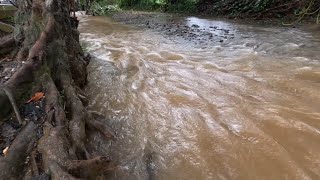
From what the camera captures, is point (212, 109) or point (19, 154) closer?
point (19, 154)

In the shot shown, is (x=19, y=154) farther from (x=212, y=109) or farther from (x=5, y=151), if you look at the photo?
(x=212, y=109)

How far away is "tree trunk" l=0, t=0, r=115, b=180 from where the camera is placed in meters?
2.57

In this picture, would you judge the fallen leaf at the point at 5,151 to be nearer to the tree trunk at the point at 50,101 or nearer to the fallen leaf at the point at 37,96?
the tree trunk at the point at 50,101

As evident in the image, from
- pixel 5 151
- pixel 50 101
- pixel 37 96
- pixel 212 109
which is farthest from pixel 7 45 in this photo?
pixel 212 109

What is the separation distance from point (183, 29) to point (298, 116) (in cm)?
802

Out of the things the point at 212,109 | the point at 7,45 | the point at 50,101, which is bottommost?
the point at 212,109

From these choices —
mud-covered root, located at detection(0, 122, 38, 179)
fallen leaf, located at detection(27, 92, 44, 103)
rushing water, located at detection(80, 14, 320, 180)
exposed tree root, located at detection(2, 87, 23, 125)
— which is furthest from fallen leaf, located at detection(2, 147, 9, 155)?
rushing water, located at detection(80, 14, 320, 180)

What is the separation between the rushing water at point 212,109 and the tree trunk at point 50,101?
1.42ft

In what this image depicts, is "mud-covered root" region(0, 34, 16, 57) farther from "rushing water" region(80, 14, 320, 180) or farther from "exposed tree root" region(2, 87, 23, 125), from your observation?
"exposed tree root" region(2, 87, 23, 125)

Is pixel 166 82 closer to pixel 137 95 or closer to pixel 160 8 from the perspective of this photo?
pixel 137 95

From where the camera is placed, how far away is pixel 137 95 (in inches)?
199

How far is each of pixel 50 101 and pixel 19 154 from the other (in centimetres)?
90

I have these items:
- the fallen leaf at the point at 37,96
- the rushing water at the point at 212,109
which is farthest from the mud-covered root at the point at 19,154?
the rushing water at the point at 212,109

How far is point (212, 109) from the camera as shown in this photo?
437cm
